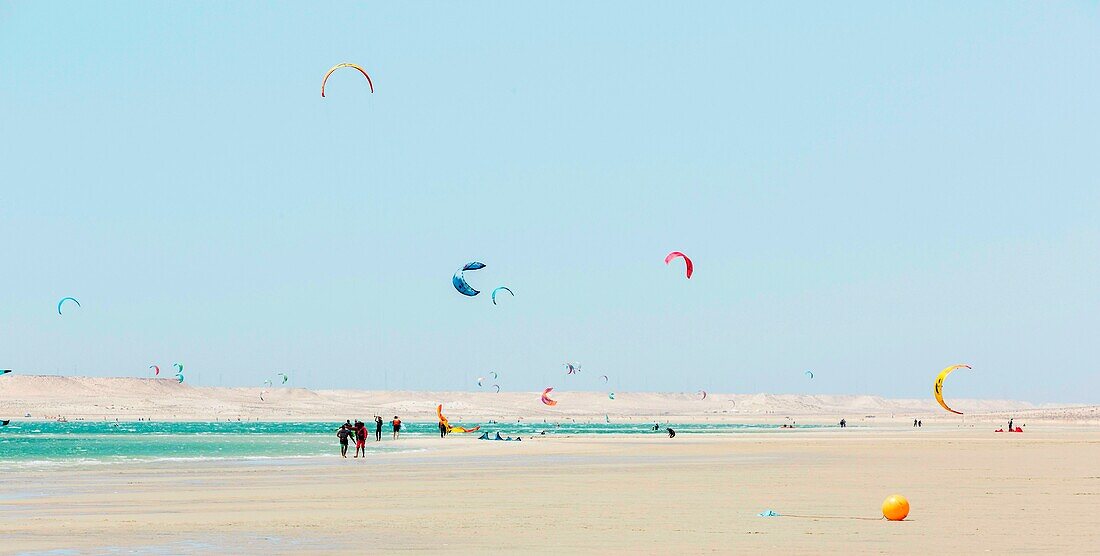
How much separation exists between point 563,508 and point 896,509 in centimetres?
408

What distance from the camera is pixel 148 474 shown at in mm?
25672

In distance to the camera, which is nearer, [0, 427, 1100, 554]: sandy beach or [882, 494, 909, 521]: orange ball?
[0, 427, 1100, 554]: sandy beach

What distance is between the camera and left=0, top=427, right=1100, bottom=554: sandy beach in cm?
1222

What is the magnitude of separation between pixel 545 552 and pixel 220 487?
35.7ft

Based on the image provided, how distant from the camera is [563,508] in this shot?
52.5ft

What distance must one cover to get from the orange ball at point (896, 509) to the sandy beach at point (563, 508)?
0.40 feet

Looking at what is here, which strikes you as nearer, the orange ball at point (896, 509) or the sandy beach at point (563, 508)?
the sandy beach at point (563, 508)

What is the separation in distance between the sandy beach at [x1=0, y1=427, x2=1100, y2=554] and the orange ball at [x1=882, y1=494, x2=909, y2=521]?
0.40 ft

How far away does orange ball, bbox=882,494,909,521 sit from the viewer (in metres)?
13.7

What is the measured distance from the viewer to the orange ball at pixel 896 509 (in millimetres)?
13742

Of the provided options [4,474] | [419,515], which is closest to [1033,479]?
[419,515]

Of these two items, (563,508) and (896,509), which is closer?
(896,509)

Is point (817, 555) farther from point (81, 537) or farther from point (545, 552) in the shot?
point (81, 537)

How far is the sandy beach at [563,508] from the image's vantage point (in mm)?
12219
